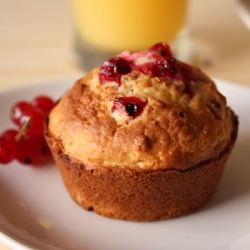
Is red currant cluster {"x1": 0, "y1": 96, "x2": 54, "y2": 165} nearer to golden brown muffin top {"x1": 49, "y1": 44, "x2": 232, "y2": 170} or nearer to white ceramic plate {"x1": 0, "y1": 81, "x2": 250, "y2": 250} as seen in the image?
white ceramic plate {"x1": 0, "y1": 81, "x2": 250, "y2": 250}

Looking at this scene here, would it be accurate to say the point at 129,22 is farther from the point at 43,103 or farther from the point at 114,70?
the point at 114,70

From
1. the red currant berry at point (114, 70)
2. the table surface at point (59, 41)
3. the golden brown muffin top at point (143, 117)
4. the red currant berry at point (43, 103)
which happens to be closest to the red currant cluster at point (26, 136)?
the red currant berry at point (43, 103)

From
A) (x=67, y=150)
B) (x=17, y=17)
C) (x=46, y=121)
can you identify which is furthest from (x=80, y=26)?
(x=67, y=150)

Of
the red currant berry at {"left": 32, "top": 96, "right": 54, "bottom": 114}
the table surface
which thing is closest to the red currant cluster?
the red currant berry at {"left": 32, "top": 96, "right": 54, "bottom": 114}

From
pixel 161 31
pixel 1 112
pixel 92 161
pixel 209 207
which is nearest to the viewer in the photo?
pixel 92 161

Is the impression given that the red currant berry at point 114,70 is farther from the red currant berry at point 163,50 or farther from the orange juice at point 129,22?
the orange juice at point 129,22

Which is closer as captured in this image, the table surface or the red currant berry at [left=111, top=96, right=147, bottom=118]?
the red currant berry at [left=111, top=96, right=147, bottom=118]

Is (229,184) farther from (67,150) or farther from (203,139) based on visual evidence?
(67,150)
